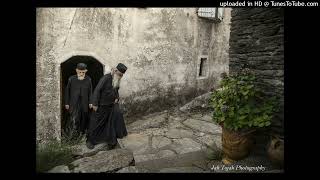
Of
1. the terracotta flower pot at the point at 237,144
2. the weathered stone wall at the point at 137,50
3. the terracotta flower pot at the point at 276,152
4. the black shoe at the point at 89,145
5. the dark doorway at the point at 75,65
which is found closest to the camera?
the terracotta flower pot at the point at 276,152

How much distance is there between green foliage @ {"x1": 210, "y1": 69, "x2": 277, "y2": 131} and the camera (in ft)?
13.8

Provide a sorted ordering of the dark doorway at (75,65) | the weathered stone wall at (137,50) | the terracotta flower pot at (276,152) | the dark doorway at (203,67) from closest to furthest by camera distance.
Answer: the terracotta flower pot at (276,152) < the weathered stone wall at (137,50) < the dark doorway at (75,65) < the dark doorway at (203,67)

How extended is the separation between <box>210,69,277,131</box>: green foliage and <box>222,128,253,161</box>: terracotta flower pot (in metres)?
0.11

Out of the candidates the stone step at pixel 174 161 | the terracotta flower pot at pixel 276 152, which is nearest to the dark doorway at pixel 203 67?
the stone step at pixel 174 161

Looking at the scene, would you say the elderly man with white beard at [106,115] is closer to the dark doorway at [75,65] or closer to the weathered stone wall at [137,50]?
the weathered stone wall at [137,50]

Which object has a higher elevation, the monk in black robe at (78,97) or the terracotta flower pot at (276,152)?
the monk in black robe at (78,97)

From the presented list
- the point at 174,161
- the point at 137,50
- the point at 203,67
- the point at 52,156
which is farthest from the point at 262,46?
the point at 203,67

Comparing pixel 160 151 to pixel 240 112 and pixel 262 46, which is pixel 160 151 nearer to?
pixel 240 112

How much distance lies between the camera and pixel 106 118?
5.61 meters

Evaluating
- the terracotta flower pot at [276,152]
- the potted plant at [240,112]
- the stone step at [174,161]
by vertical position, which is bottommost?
the stone step at [174,161]

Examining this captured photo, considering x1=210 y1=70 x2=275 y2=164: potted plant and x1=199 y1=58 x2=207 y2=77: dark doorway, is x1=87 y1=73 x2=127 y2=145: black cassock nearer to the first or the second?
x1=210 y1=70 x2=275 y2=164: potted plant

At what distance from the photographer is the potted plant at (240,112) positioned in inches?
166

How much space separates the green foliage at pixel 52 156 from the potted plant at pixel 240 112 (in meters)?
2.56

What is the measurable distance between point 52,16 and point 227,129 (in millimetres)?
4458
